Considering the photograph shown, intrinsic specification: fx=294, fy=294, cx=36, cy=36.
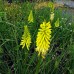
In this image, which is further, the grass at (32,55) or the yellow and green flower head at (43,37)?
the grass at (32,55)

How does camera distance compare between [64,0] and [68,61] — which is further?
[64,0]

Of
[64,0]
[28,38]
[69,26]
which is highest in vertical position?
[28,38]

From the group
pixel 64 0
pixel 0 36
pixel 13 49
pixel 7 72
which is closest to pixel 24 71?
pixel 7 72

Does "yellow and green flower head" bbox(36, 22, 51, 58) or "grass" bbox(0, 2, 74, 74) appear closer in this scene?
"yellow and green flower head" bbox(36, 22, 51, 58)

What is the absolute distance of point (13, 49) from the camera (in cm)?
270

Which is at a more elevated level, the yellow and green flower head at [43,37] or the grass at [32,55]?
the yellow and green flower head at [43,37]

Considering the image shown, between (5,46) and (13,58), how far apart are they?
180 millimetres

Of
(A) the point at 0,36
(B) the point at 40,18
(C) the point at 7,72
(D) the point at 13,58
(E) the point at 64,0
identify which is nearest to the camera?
(C) the point at 7,72

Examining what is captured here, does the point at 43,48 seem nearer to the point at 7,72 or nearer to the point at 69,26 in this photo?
the point at 7,72

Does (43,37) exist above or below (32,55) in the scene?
above

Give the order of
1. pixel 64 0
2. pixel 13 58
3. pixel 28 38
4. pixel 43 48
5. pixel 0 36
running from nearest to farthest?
pixel 43 48, pixel 28 38, pixel 13 58, pixel 0 36, pixel 64 0

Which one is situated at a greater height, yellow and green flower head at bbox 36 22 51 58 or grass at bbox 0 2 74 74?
yellow and green flower head at bbox 36 22 51 58

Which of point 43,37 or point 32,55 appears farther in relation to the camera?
point 32,55

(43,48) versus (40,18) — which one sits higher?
(43,48)
